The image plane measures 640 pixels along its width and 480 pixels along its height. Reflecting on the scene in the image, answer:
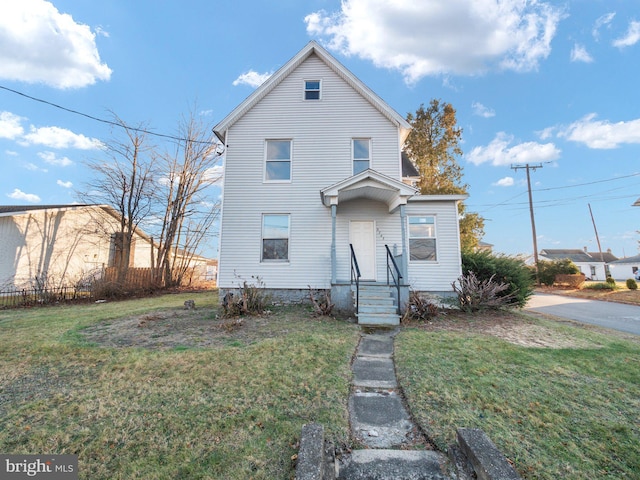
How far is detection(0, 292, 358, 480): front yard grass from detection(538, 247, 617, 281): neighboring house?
5011 cm

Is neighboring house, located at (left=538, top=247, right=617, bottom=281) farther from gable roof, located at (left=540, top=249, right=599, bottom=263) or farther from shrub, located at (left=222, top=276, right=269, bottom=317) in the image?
shrub, located at (left=222, top=276, right=269, bottom=317)

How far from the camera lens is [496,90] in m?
18.1

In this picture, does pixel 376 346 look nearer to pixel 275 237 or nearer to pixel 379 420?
pixel 379 420

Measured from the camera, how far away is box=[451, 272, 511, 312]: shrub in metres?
8.50

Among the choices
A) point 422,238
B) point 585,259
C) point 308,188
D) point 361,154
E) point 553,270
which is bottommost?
point 553,270

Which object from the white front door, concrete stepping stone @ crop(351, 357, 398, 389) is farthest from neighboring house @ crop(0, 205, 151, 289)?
concrete stepping stone @ crop(351, 357, 398, 389)

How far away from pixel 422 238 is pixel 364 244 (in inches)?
81.3

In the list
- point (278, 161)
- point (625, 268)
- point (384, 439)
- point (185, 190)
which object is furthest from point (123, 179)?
point (625, 268)

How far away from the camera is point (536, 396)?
3387mm

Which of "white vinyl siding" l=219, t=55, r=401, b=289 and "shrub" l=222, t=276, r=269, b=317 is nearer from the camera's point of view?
"shrub" l=222, t=276, r=269, b=317

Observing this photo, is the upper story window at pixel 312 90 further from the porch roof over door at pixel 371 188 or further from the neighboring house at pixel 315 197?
the porch roof over door at pixel 371 188

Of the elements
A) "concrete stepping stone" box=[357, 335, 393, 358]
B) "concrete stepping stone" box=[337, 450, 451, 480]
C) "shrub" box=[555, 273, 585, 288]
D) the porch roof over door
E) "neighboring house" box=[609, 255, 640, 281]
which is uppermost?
the porch roof over door

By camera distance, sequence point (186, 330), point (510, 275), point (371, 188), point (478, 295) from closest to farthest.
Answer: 1. point (186, 330)
2. point (478, 295)
3. point (371, 188)
4. point (510, 275)

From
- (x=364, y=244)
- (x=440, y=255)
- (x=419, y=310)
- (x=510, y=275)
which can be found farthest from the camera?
(x=364, y=244)
